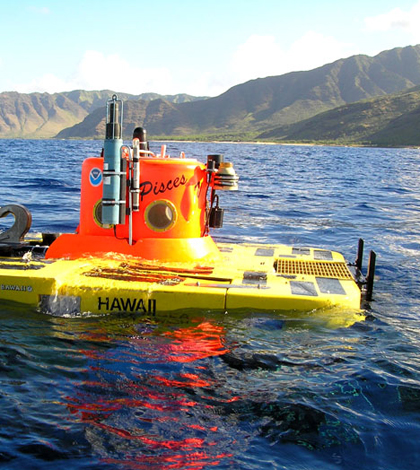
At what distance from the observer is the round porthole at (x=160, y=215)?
27.8ft

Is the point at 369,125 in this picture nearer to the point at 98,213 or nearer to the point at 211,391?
the point at 98,213

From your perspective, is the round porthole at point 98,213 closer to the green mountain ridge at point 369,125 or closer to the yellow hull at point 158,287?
the yellow hull at point 158,287

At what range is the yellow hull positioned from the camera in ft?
23.6

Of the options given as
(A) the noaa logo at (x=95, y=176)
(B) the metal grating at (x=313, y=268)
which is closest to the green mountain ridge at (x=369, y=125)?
(B) the metal grating at (x=313, y=268)

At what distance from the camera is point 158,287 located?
7.32m

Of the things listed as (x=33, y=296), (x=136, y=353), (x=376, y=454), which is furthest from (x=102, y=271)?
(x=376, y=454)

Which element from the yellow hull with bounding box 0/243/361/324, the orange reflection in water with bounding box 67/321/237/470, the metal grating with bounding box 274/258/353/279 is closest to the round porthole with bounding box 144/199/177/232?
the yellow hull with bounding box 0/243/361/324

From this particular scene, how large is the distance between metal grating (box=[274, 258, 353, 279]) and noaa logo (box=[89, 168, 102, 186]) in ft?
9.45

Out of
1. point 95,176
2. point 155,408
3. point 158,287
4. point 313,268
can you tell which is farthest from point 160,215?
point 155,408

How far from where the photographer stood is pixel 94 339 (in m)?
6.64

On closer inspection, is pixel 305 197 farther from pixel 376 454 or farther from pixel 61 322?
pixel 376 454

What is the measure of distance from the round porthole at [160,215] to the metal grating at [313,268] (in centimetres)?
171

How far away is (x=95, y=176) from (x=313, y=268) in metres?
3.46

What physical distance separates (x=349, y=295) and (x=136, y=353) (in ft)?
9.13
